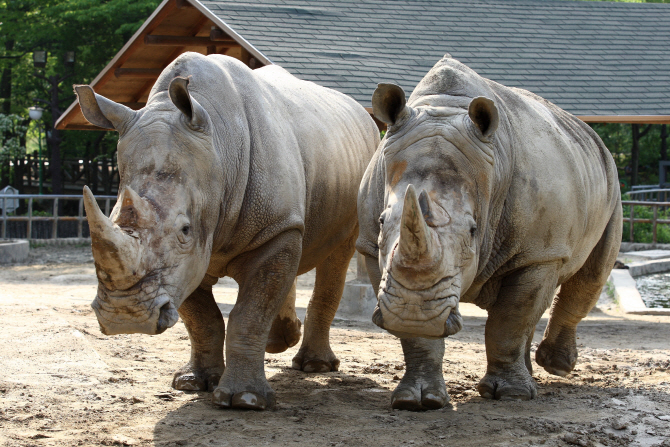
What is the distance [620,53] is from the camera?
48.1ft

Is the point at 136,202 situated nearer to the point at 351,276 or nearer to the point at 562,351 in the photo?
the point at 562,351

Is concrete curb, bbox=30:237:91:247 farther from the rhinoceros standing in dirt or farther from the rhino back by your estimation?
the rhinoceros standing in dirt

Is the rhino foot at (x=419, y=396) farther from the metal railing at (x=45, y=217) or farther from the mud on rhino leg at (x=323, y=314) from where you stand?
the metal railing at (x=45, y=217)

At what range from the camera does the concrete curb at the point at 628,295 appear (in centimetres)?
1007

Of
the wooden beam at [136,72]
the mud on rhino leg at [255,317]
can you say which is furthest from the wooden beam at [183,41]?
the mud on rhino leg at [255,317]

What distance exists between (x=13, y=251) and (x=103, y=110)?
10.4 metres

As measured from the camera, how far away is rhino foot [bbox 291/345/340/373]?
6.58 m

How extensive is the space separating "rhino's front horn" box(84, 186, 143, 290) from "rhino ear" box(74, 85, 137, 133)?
0.91m

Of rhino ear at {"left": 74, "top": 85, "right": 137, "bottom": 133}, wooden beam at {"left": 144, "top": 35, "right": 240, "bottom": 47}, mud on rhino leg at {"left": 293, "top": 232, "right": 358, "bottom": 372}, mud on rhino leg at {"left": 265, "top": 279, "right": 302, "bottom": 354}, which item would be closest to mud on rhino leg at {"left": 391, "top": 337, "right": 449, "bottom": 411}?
mud on rhino leg at {"left": 293, "top": 232, "right": 358, "bottom": 372}

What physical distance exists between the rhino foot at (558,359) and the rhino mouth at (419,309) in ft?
8.18

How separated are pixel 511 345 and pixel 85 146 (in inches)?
879

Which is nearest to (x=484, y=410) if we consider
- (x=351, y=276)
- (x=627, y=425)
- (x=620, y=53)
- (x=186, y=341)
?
(x=627, y=425)

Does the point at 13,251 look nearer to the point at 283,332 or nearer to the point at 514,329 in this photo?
the point at 283,332

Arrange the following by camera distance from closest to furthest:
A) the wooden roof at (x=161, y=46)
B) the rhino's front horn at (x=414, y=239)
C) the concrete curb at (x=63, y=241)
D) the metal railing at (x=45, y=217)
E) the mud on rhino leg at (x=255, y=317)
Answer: the rhino's front horn at (x=414, y=239), the mud on rhino leg at (x=255, y=317), the wooden roof at (x=161, y=46), the metal railing at (x=45, y=217), the concrete curb at (x=63, y=241)
